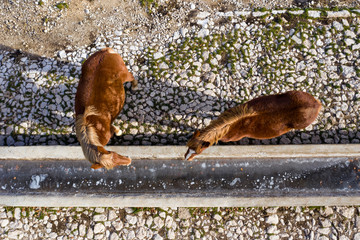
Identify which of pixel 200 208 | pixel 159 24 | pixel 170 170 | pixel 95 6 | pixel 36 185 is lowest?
pixel 200 208

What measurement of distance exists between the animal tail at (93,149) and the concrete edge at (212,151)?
0.91 metres

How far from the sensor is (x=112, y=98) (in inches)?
144

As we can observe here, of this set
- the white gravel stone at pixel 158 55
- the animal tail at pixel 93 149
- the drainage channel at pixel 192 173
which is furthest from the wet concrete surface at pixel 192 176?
the white gravel stone at pixel 158 55

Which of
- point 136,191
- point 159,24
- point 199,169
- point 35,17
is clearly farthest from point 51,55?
point 199,169

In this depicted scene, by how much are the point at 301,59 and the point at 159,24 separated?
2845 mm

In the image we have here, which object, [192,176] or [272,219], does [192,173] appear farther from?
[272,219]

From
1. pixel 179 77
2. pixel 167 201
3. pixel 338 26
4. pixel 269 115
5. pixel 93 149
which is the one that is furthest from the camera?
pixel 338 26

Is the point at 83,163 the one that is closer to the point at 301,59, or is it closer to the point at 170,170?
the point at 170,170

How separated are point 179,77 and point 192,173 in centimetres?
178

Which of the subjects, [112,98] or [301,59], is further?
[301,59]

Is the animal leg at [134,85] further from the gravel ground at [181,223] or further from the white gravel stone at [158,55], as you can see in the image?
the gravel ground at [181,223]

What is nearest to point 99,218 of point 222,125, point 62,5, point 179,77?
point 222,125

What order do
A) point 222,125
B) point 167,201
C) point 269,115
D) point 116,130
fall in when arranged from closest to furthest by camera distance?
point 222,125
point 269,115
point 167,201
point 116,130

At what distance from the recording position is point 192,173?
4316 millimetres
